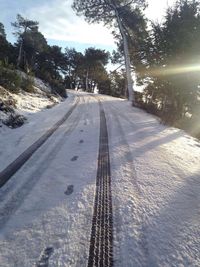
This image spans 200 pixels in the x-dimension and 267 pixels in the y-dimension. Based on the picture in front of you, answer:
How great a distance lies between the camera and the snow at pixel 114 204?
321cm

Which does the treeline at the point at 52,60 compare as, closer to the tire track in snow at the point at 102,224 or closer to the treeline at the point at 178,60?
the treeline at the point at 178,60

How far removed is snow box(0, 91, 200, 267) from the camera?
3209 mm

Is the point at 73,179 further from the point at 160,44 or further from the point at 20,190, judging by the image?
the point at 160,44

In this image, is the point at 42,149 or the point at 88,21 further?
the point at 88,21

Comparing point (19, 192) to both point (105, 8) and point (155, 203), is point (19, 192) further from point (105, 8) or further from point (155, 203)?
point (105, 8)

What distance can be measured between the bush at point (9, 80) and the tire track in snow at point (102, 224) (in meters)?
10.7

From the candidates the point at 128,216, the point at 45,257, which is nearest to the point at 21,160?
the point at 128,216

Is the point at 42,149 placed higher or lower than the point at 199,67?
lower

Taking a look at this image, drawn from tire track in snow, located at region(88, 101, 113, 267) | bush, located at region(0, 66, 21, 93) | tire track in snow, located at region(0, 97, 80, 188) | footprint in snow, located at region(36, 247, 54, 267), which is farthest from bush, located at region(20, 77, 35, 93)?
footprint in snow, located at region(36, 247, 54, 267)

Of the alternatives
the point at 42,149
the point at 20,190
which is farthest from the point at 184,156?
the point at 20,190

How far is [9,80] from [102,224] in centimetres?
1347

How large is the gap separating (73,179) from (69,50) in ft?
187

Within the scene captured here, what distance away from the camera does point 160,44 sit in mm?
16266

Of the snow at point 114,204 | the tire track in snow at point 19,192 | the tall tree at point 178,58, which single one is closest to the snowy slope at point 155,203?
the snow at point 114,204
